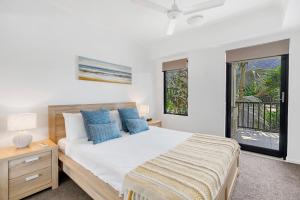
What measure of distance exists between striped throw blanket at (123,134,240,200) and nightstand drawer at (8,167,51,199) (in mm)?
1416

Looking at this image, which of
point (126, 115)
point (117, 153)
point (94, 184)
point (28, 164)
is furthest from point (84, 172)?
point (126, 115)

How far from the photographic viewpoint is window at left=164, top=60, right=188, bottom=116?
13.2 feet

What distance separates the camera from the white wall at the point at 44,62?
2.02 meters

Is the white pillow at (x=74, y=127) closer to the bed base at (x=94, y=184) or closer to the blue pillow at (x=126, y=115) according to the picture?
the bed base at (x=94, y=184)

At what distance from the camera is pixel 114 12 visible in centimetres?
259

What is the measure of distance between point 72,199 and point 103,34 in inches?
113

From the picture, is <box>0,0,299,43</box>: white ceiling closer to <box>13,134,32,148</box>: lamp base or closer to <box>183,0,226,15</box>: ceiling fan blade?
<box>183,0,226,15</box>: ceiling fan blade

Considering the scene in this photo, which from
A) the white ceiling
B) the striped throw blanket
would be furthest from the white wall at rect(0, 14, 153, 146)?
the striped throw blanket

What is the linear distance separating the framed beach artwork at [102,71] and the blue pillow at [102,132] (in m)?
1.10

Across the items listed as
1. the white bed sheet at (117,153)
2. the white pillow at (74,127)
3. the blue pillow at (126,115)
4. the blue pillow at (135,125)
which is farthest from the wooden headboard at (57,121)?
the blue pillow at (135,125)

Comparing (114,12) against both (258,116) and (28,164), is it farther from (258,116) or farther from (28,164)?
(258,116)

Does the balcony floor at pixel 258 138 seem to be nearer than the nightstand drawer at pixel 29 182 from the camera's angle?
No

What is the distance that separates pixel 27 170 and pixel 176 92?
3.44 m

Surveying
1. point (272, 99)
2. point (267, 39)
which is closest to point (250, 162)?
point (272, 99)
